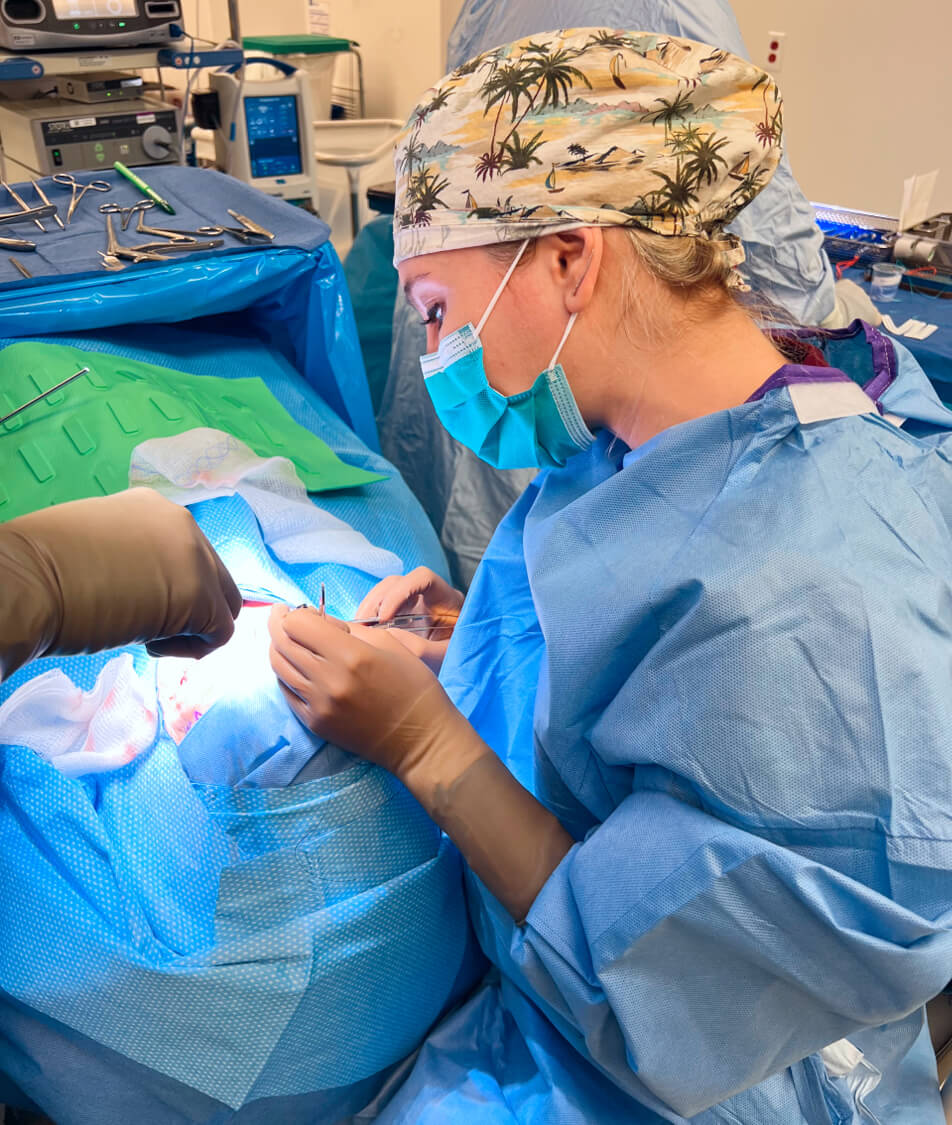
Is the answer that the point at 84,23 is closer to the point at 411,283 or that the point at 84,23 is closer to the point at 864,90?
the point at 411,283

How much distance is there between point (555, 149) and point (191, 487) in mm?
856

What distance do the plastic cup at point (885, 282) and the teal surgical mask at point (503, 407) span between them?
5.94 feet

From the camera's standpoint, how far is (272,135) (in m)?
2.88

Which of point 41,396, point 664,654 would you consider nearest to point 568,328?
point 664,654

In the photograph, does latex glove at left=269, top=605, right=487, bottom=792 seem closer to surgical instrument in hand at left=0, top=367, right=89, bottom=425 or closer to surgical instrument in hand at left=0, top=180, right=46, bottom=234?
surgical instrument in hand at left=0, top=367, right=89, bottom=425

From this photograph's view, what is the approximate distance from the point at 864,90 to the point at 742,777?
420 cm

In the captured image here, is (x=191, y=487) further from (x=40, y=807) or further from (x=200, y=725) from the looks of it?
(x=40, y=807)

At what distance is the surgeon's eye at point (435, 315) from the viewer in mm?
1175

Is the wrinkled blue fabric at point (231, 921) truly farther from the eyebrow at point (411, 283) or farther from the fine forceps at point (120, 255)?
the fine forceps at point (120, 255)

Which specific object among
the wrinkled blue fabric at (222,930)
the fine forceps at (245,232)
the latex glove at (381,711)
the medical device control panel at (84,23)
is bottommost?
the wrinkled blue fabric at (222,930)

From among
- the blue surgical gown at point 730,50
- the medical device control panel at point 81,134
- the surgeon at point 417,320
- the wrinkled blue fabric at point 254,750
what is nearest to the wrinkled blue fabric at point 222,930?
the wrinkled blue fabric at point 254,750

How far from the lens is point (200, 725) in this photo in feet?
3.91

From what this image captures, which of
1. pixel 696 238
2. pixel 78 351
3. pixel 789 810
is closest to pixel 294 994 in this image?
pixel 789 810

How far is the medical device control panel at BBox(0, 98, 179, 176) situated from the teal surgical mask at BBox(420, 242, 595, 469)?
5.92 feet
